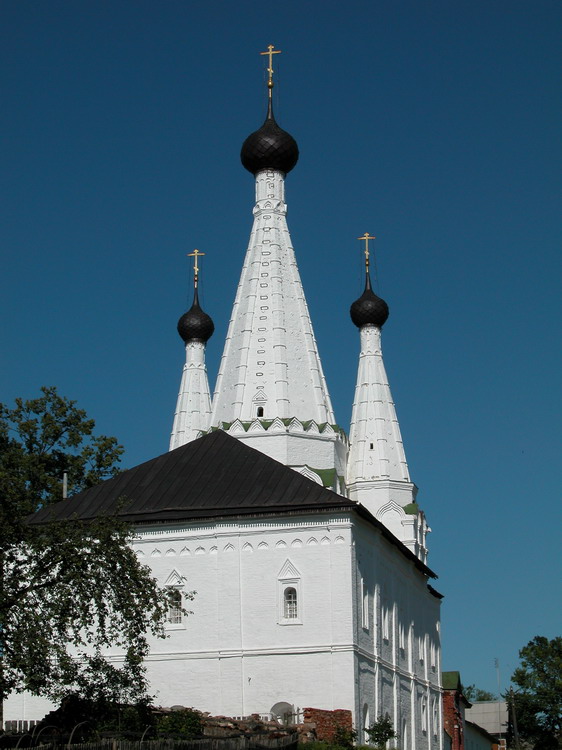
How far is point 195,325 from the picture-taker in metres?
53.5

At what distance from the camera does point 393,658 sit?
112 ft

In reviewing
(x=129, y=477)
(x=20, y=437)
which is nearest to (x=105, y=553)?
(x=129, y=477)

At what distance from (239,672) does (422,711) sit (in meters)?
10.3

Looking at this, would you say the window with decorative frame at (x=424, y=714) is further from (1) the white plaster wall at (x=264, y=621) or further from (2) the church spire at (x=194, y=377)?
(2) the church spire at (x=194, y=377)

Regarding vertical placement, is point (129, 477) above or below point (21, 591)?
above

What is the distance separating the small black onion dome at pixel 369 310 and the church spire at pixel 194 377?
25.1 feet

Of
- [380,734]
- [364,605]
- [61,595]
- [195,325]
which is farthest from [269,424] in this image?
[61,595]

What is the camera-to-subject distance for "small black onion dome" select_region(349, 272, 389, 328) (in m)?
48.8

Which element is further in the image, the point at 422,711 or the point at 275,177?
the point at 275,177

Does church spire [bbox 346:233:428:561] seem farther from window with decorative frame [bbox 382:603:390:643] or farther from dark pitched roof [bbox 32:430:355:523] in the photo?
dark pitched roof [bbox 32:430:355:523]

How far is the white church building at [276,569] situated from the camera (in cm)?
2950

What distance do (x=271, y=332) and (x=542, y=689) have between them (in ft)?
68.9

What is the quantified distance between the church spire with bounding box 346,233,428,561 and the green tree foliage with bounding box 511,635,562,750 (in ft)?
Result: 28.9

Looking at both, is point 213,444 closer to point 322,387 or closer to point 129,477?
point 129,477
